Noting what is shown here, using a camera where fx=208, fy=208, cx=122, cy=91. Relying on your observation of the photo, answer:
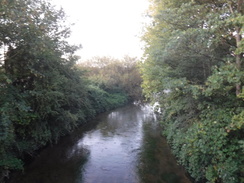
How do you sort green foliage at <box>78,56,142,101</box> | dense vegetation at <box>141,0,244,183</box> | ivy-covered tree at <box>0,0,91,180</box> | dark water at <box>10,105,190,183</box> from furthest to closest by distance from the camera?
green foliage at <box>78,56,142,101</box>, dark water at <box>10,105,190,183</box>, ivy-covered tree at <box>0,0,91,180</box>, dense vegetation at <box>141,0,244,183</box>

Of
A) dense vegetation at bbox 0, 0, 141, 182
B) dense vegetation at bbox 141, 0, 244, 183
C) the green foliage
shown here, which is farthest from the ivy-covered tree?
the green foliage

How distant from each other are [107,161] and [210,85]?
672cm

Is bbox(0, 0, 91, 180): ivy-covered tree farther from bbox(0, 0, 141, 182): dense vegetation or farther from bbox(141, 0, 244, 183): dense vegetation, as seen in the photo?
bbox(141, 0, 244, 183): dense vegetation

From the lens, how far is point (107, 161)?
35.8ft

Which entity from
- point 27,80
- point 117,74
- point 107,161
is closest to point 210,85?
point 107,161

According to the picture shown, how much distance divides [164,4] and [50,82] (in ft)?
25.3

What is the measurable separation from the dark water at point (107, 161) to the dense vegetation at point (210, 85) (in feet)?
4.63

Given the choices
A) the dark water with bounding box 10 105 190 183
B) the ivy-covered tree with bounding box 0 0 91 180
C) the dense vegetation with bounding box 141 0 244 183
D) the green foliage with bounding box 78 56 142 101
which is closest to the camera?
the dense vegetation with bounding box 141 0 244 183

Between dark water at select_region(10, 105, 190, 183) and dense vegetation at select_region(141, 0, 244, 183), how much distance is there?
1.41m

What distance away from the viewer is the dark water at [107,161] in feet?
29.4

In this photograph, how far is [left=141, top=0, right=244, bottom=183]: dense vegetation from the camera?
6223 mm

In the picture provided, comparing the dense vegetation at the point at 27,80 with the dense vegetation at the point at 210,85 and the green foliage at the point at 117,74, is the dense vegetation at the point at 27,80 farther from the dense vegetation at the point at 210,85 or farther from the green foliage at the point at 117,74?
the green foliage at the point at 117,74

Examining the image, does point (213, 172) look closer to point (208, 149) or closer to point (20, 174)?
point (208, 149)

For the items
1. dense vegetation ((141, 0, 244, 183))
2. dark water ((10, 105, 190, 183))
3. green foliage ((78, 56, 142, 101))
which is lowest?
dark water ((10, 105, 190, 183))
